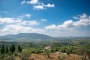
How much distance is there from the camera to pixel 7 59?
2653cm

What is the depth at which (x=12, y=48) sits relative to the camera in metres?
48.4

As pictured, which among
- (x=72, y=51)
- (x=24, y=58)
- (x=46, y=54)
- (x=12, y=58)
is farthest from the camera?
(x=72, y=51)

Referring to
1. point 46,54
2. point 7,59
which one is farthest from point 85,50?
point 7,59

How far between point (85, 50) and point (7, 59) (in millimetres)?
17827

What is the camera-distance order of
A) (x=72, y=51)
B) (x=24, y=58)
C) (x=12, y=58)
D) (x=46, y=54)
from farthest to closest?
(x=72, y=51) → (x=46, y=54) → (x=24, y=58) → (x=12, y=58)

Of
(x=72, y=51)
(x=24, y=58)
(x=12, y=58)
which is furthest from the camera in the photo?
(x=72, y=51)

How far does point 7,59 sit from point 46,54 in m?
14.2

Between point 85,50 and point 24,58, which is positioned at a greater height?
point 85,50

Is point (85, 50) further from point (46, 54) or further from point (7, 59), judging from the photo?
point (7, 59)

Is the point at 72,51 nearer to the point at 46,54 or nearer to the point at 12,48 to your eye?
the point at 46,54

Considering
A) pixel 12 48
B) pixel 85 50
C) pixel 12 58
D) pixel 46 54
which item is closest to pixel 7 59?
pixel 12 58

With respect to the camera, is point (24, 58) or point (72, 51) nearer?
point (24, 58)

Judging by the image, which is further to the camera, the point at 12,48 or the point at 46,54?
the point at 12,48

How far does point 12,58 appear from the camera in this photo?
25812mm
